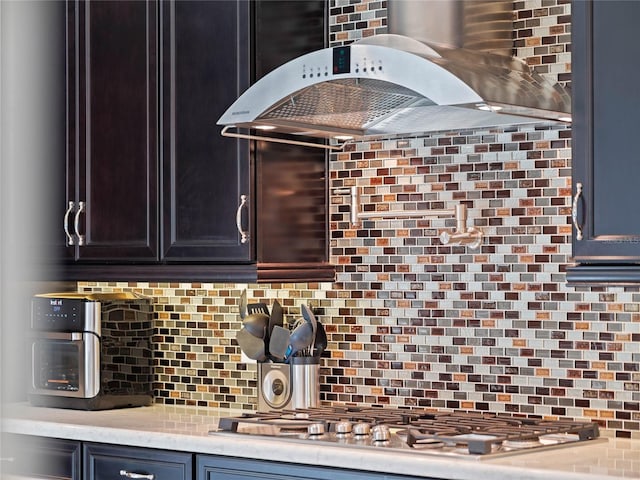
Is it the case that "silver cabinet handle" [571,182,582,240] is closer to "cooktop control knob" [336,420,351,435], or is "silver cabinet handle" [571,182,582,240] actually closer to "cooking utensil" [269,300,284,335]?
"cooktop control knob" [336,420,351,435]

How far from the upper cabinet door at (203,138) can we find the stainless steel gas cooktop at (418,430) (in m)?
0.52

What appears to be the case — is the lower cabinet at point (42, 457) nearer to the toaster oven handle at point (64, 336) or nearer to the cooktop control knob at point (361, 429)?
the toaster oven handle at point (64, 336)

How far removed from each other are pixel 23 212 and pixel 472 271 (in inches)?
69.3

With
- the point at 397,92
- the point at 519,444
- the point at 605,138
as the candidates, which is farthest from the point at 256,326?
the point at 605,138

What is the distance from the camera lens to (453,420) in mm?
3316

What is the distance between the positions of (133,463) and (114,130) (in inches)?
43.2

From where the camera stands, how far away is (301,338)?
373cm

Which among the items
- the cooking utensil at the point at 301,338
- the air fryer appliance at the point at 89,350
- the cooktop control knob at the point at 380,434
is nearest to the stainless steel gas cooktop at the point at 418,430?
the cooktop control knob at the point at 380,434

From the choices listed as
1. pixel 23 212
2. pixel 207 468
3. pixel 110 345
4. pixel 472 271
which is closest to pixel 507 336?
pixel 472 271

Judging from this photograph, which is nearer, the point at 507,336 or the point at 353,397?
the point at 507,336

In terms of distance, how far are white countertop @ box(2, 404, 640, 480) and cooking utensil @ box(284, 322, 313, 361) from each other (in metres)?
0.33

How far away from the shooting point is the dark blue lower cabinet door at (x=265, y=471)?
300cm

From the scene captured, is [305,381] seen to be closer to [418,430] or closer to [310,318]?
[310,318]

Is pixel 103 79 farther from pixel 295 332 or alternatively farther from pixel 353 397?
pixel 353 397
